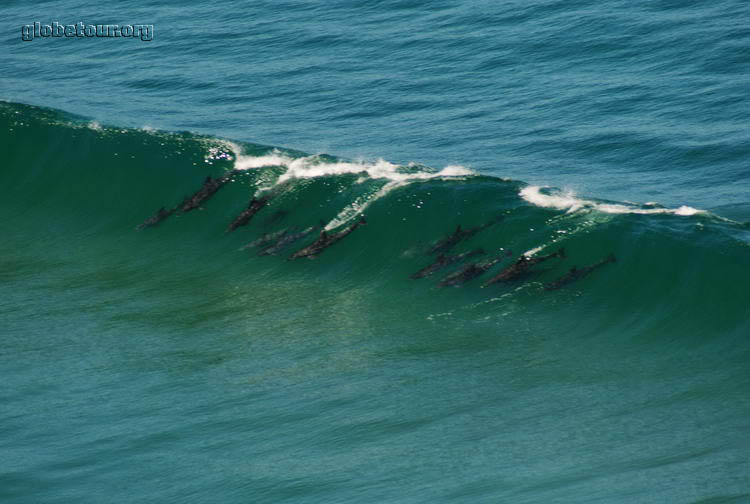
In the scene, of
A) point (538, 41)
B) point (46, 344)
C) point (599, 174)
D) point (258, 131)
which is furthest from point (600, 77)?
point (46, 344)

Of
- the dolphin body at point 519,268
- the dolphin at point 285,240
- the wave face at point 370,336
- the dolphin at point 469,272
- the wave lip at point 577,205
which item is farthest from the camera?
the dolphin at point 285,240

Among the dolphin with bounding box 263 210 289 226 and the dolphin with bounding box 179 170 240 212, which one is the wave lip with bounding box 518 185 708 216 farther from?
the dolphin with bounding box 179 170 240 212

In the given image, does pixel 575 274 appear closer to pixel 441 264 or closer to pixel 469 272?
pixel 469 272

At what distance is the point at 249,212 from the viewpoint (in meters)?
33.0

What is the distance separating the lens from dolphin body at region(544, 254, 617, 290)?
26.8 metres

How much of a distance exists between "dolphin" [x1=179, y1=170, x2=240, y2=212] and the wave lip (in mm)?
9498

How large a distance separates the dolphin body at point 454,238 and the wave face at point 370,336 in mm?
101

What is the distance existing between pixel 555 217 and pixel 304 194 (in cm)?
782

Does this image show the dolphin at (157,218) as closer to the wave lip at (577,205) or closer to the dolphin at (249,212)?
the dolphin at (249,212)

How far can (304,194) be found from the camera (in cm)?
3328

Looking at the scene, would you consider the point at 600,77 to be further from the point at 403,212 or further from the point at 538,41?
the point at 403,212

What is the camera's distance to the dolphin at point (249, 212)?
3272cm

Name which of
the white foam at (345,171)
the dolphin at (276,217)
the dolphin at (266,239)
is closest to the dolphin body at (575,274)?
the white foam at (345,171)

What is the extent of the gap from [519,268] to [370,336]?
13.8 feet
